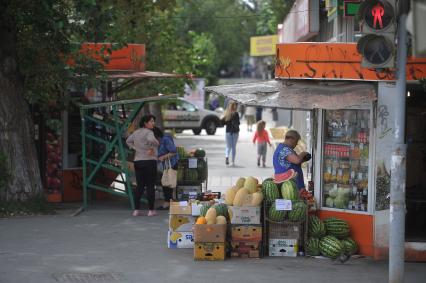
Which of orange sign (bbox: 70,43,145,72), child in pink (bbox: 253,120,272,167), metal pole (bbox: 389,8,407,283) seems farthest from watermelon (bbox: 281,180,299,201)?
child in pink (bbox: 253,120,272,167)

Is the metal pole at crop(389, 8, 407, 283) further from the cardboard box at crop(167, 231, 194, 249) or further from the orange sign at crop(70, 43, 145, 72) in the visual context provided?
the orange sign at crop(70, 43, 145, 72)

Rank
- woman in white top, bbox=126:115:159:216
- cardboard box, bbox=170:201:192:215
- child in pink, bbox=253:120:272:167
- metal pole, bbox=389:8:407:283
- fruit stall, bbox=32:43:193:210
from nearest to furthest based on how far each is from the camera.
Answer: metal pole, bbox=389:8:407:283 → cardboard box, bbox=170:201:192:215 → woman in white top, bbox=126:115:159:216 → fruit stall, bbox=32:43:193:210 → child in pink, bbox=253:120:272:167

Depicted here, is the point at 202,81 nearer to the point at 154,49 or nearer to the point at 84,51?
the point at 154,49

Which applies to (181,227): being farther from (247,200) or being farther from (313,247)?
(313,247)

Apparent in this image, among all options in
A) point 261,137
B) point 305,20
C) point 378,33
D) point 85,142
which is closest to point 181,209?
point 378,33

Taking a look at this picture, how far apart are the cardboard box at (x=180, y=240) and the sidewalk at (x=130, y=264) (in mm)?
136

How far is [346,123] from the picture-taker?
1041cm

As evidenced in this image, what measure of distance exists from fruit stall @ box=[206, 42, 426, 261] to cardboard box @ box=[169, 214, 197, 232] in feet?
5.41

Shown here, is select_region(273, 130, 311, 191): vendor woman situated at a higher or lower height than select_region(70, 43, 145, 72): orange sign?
lower

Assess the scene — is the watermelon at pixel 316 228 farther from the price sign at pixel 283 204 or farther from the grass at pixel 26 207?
the grass at pixel 26 207

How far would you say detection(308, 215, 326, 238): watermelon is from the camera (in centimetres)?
1003

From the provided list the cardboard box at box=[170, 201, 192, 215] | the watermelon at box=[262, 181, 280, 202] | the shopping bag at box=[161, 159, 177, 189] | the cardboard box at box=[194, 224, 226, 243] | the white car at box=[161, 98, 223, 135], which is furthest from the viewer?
the white car at box=[161, 98, 223, 135]

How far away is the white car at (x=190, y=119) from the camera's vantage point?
3491 centimetres

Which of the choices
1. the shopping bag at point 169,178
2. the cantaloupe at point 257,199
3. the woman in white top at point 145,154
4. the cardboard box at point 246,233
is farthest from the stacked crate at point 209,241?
the shopping bag at point 169,178
